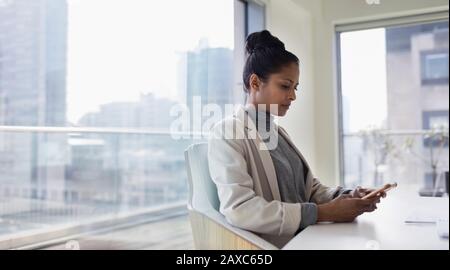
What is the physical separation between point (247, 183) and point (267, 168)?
14cm

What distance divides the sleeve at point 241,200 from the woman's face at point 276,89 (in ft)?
0.79

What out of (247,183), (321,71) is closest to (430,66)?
(321,71)

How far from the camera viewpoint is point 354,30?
2.01m

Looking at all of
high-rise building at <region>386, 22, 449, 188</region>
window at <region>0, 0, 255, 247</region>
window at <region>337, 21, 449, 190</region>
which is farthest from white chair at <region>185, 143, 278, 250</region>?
high-rise building at <region>386, 22, 449, 188</region>

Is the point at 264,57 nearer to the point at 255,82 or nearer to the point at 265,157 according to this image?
the point at 255,82

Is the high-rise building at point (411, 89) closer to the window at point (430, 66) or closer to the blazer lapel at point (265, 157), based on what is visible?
the window at point (430, 66)

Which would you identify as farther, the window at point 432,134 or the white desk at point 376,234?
the window at point 432,134

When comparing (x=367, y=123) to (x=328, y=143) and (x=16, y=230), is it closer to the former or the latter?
(x=328, y=143)

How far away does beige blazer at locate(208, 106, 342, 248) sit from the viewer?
0.92 m

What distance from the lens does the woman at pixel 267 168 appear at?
93 cm

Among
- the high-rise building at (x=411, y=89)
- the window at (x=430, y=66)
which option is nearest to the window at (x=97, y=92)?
the high-rise building at (x=411, y=89)

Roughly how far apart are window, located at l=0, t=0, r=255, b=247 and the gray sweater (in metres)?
1.10

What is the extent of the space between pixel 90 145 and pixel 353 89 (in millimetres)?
1677

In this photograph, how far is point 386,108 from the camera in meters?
2.01
